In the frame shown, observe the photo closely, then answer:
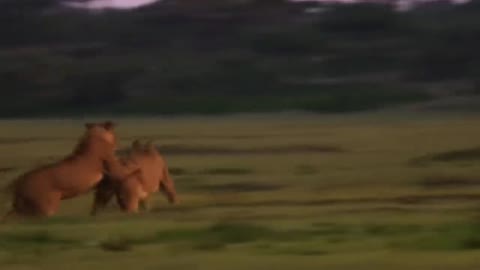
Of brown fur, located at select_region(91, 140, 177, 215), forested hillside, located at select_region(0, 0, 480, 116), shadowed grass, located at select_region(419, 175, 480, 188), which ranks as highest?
brown fur, located at select_region(91, 140, 177, 215)

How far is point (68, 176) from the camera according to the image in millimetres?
15273

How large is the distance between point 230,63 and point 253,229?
4442 cm

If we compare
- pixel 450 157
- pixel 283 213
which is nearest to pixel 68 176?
pixel 283 213

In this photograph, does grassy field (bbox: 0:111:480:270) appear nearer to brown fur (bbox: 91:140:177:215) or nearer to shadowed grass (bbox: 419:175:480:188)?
shadowed grass (bbox: 419:175:480:188)

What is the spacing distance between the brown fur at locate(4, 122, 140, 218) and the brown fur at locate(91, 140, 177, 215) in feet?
0.34

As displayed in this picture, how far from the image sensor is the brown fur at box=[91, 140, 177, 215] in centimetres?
1561

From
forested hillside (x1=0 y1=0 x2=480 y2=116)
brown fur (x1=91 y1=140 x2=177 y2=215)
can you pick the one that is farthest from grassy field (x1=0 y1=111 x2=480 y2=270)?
forested hillside (x1=0 y1=0 x2=480 y2=116)

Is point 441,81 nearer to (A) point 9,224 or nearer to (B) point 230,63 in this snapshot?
(B) point 230,63

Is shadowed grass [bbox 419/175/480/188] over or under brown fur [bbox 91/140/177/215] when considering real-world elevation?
under

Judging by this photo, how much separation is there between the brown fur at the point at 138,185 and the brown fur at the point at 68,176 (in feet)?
0.34

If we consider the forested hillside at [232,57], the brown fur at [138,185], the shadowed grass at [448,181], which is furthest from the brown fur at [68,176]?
the forested hillside at [232,57]

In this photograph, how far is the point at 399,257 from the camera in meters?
11.4

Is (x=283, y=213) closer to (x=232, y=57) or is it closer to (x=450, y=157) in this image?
(x=450, y=157)

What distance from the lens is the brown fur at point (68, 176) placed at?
49.2 ft
